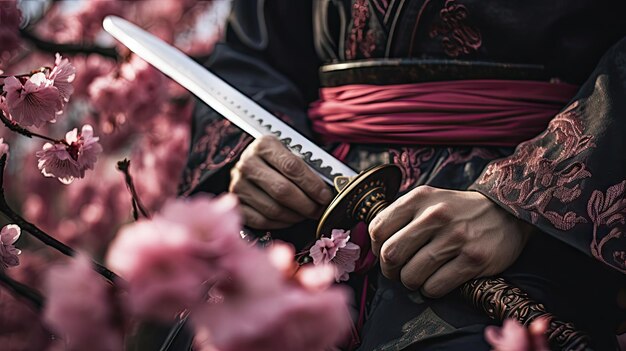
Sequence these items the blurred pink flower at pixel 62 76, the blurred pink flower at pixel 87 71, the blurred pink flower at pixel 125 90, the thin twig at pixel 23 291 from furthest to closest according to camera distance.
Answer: the blurred pink flower at pixel 87 71 → the blurred pink flower at pixel 125 90 → the blurred pink flower at pixel 62 76 → the thin twig at pixel 23 291

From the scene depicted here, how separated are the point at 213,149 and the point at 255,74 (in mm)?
177

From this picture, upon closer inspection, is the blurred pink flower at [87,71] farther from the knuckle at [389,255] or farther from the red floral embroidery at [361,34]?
the knuckle at [389,255]

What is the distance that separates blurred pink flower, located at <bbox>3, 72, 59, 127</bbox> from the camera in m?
0.89

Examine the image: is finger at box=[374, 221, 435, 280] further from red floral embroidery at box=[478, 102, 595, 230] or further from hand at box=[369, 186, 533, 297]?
red floral embroidery at box=[478, 102, 595, 230]

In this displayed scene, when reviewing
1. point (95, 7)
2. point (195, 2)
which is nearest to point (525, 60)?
point (95, 7)

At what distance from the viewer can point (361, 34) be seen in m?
1.17

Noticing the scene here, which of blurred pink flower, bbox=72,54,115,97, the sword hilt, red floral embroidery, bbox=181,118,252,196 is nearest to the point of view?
the sword hilt

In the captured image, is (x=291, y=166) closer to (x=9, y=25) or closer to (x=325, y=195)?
(x=325, y=195)

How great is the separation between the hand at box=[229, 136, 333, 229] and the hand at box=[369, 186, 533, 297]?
0.16 meters

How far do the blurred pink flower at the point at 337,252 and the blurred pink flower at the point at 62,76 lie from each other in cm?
37

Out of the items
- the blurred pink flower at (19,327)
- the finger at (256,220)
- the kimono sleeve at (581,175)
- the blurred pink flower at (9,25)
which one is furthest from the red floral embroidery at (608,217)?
the blurred pink flower at (19,327)

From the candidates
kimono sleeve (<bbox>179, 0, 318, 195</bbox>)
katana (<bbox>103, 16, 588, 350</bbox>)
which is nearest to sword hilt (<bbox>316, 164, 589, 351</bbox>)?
katana (<bbox>103, 16, 588, 350</bbox>)

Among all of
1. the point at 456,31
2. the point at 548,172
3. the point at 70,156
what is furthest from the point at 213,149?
the point at 548,172

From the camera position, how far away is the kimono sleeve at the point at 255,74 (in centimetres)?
128
